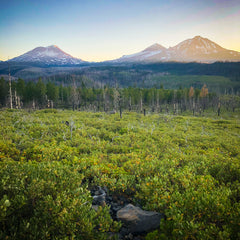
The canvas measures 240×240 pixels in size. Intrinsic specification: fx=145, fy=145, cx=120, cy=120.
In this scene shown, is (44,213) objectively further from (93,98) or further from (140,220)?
(93,98)

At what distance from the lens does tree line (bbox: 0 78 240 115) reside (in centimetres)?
6031

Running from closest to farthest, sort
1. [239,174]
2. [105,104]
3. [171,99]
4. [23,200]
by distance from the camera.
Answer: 1. [23,200]
2. [239,174]
3. [105,104]
4. [171,99]

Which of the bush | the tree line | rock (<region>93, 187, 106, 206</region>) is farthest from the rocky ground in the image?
the tree line

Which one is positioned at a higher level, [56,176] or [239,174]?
[56,176]

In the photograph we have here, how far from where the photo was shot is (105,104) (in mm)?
71438

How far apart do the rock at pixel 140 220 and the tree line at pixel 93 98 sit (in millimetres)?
43581

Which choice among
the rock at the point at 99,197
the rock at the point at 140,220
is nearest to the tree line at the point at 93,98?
the rock at the point at 99,197

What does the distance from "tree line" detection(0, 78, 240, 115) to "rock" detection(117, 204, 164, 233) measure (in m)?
43.6

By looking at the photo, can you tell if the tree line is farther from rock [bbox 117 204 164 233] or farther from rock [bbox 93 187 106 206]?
rock [bbox 117 204 164 233]

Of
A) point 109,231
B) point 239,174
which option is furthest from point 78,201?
point 239,174

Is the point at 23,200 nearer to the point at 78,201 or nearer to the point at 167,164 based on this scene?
the point at 78,201

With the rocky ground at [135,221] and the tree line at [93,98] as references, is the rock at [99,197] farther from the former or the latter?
the tree line at [93,98]

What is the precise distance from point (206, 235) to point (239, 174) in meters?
5.61

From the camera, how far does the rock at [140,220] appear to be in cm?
512
